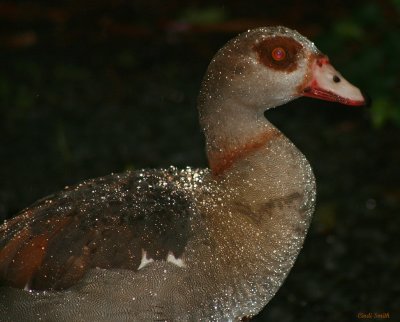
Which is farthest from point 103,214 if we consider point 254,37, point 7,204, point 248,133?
point 7,204

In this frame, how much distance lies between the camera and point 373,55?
23.6ft

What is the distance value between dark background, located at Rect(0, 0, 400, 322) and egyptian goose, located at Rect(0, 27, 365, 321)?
134 cm

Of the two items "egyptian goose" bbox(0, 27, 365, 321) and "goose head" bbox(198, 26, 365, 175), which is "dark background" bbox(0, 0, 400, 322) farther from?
"goose head" bbox(198, 26, 365, 175)

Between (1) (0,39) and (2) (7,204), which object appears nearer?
(2) (7,204)

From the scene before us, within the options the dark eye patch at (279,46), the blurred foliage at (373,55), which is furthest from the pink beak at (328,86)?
the blurred foliage at (373,55)

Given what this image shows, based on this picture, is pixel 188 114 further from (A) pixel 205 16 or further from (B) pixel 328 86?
(B) pixel 328 86

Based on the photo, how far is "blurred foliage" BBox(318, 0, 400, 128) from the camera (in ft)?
22.5

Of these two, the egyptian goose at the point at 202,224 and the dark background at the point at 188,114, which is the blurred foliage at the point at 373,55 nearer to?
the dark background at the point at 188,114

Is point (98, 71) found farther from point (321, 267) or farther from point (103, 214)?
point (103, 214)

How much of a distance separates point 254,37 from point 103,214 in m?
1.03

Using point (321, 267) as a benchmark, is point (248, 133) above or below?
above

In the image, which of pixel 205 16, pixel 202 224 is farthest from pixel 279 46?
pixel 205 16

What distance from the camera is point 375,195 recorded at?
21.4 feet

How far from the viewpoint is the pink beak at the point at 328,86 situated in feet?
13.5
